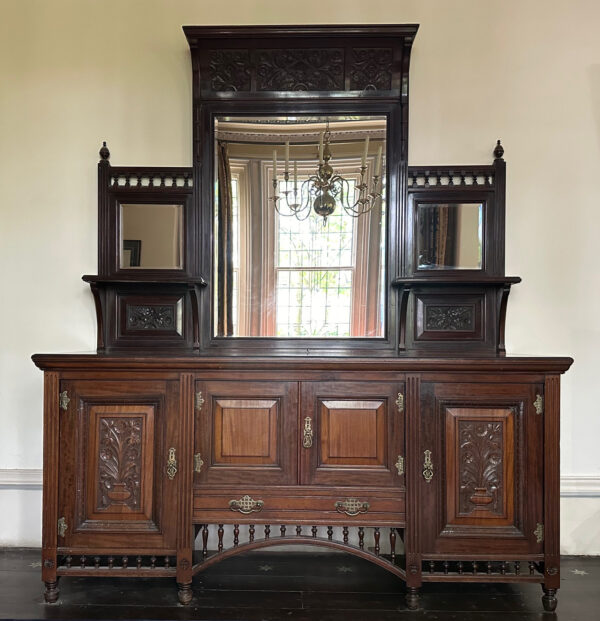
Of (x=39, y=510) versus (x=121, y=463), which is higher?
(x=121, y=463)

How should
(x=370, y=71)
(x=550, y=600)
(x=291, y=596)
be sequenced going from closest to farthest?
(x=550, y=600)
(x=291, y=596)
(x=370, y=71)

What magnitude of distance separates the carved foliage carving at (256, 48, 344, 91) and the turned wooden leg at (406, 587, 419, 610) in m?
2.36

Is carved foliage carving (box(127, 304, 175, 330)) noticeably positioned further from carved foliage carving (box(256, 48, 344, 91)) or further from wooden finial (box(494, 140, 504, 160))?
wooden finial (box(494, 140, 504, 160))

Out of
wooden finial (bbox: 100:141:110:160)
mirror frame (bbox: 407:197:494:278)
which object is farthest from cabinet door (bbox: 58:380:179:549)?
mirror frame (bbox: 407:197:494:278)

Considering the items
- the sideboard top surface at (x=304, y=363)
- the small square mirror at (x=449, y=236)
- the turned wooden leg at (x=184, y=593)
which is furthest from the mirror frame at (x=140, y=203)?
the turned wooden leg at (x=184, y=593)

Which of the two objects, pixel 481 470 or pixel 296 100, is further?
pixel 296 100

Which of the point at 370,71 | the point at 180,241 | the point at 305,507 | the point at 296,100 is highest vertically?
the point at 370,71

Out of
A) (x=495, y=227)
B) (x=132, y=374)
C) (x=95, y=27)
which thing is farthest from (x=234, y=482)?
(x=95, y=27)

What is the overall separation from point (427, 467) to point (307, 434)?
1.68 ft

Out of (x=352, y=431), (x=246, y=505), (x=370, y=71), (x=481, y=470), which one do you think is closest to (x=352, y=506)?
(x=352, y=431)

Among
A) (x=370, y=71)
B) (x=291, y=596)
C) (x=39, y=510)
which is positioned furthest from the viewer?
(x=39, y=510)

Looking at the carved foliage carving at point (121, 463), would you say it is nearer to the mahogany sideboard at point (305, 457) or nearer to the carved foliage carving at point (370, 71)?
the mahogany sideboard at point (305, 457)

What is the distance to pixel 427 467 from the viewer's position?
1.95 meters

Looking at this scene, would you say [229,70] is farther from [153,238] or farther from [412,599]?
[412,599]
